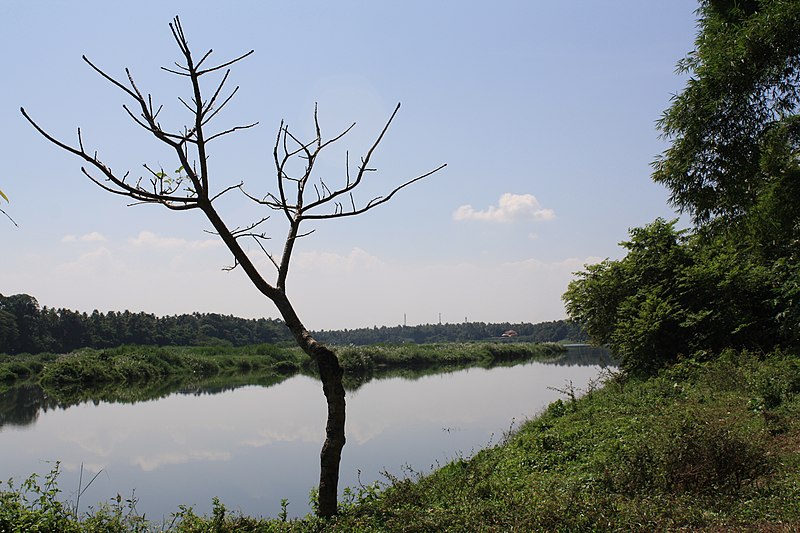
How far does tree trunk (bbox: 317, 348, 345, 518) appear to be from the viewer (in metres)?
5.38

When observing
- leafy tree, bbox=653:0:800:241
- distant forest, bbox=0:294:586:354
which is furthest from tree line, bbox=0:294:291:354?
leafy tree, bbox=653:0:800:241

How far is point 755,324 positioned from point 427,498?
36.9ft

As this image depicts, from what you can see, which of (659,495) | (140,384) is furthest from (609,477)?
→ (140,384)

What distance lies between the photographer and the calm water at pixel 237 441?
33.2 ft

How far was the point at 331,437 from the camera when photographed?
539 cm

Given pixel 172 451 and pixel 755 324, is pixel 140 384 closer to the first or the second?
pixel 172 451

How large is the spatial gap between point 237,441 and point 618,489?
11142 mm

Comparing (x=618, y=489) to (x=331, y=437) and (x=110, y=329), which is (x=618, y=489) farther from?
(x=110, y=329)

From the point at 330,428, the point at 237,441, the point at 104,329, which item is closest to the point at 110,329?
the point at 104,329

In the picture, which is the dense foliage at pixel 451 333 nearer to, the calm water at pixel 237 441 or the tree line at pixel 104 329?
the tree line at pixel 104 329

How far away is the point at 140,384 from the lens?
96.1 ft

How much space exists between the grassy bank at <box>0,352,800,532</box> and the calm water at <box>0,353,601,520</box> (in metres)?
3.25

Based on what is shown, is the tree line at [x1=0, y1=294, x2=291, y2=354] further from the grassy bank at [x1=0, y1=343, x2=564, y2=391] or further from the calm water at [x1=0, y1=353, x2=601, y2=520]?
the calm water at [x1=0, y1=353, x2=601, y2=520]

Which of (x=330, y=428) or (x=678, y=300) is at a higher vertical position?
(x=678, y=300)
